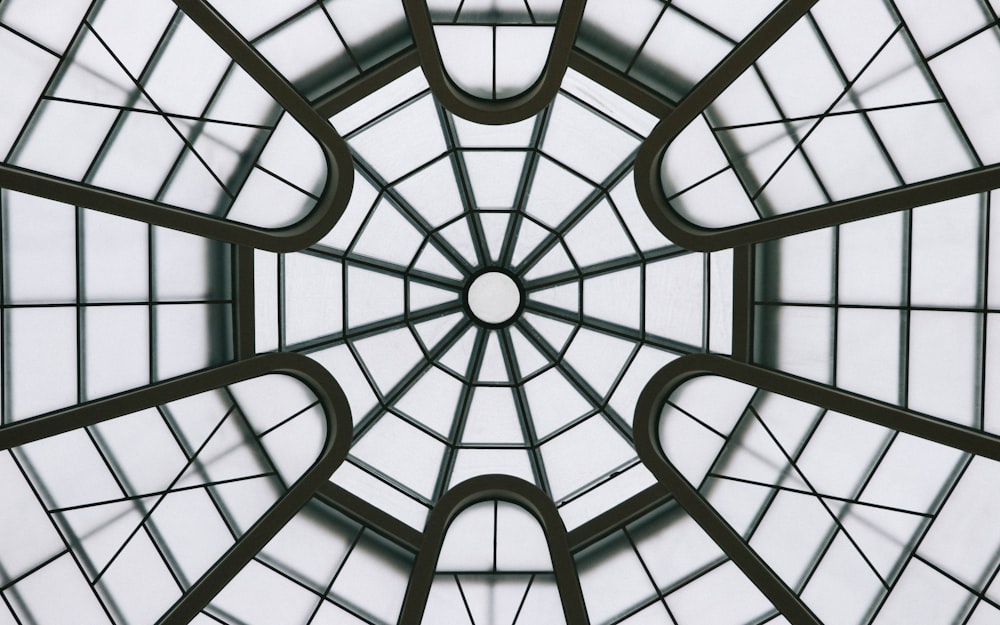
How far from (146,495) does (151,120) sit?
625cm

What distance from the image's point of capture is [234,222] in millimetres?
15516

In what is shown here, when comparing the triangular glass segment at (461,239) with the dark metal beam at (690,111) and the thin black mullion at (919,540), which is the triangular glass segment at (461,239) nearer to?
the dark metal beam at (690,111)

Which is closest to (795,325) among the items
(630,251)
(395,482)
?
(630,251)

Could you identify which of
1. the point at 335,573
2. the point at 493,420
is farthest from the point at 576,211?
the point at 335,573

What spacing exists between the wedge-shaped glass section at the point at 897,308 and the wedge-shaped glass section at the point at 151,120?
8219 mm

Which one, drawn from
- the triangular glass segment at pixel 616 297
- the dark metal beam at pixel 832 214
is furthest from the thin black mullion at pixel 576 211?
the dark metal beam at pixel 832 214

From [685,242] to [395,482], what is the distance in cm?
699

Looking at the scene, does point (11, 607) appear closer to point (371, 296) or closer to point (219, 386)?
point (219, 386)

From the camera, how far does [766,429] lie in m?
17.5

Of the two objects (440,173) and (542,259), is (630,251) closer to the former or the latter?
(542,259)

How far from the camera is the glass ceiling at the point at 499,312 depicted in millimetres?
14852

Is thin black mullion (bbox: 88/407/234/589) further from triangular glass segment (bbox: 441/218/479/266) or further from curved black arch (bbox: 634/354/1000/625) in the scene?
curved black arch (bbox: 634/354/1000/625)

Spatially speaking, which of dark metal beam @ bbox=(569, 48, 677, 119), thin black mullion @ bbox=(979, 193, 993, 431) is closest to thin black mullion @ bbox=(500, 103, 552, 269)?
dark metal beam @ bbox=(569, 48, 677, 119)

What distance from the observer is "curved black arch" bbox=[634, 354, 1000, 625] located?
1432 centimetres
